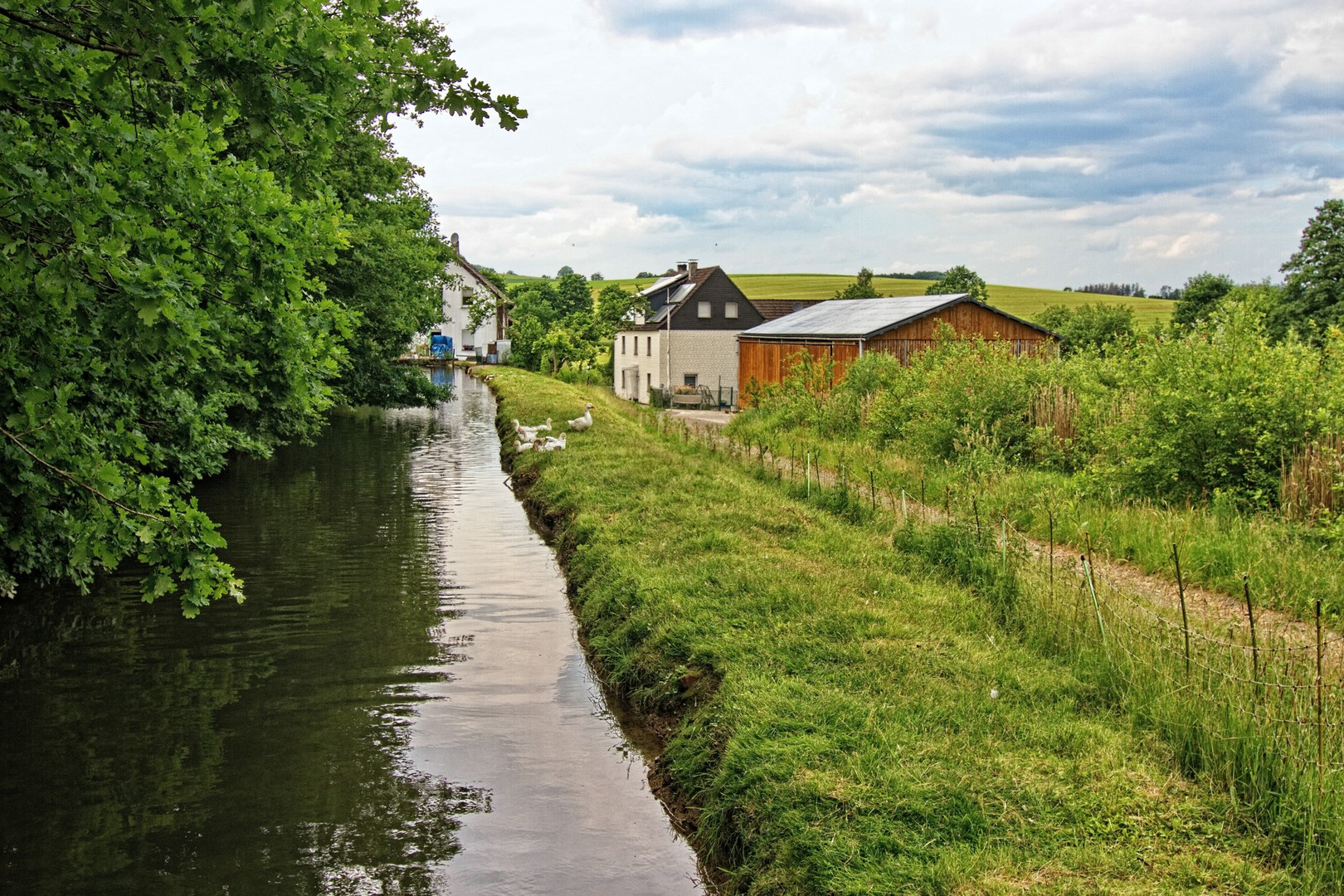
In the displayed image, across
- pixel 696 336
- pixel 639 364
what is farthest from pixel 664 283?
pixel 696 336

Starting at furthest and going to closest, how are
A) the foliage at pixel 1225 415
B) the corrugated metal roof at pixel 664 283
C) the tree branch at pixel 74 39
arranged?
the corrugated metal roof at pixel 664 283 < the foliage at pixel 1225 415 < the tree branch at pixel 74 39

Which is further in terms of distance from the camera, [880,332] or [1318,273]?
[1318,273]

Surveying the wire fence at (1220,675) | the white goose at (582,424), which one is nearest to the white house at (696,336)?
the white goose at (582,424)

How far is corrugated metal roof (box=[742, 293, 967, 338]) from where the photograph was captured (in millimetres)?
33969

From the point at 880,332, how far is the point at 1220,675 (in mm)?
26874

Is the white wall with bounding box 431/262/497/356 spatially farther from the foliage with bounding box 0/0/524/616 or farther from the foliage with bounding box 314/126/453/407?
the foliage with bounding box 0/0/524/616

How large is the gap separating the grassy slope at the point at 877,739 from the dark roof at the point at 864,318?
2233 centimetres

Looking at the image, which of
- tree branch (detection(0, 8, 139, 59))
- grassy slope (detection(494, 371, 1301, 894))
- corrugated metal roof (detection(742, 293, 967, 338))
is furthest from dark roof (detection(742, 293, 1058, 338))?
tree branch (detection(0, 8, 139, 59))

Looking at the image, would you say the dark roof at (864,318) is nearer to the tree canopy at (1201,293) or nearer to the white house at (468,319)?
the tree canopy at (1201,293)

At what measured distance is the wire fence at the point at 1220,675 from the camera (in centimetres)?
556


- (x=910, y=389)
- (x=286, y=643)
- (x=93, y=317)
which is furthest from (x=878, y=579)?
(x=910, y=389)

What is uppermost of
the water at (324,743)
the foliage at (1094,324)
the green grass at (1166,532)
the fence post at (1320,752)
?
the foliage at (1094,324)

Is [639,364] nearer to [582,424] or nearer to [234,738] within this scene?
[582,424]

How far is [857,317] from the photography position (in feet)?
121
